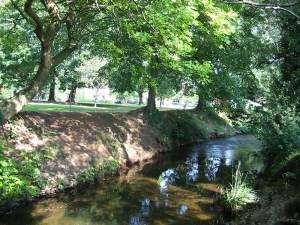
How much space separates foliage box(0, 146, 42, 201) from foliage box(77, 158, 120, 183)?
7.85ft

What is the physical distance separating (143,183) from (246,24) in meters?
14.7

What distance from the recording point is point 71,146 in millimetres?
16938

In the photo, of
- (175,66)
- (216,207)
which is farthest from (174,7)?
(216,207)

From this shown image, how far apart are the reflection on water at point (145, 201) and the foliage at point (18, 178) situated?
545 mm

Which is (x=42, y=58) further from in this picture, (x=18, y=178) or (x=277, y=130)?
(x=277, y=130)

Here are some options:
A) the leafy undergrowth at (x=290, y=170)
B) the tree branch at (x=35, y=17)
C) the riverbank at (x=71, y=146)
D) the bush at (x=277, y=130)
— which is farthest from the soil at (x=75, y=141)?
the leafy undergrowth at (x=290, y=170)

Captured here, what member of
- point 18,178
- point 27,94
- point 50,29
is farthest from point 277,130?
point 27,94

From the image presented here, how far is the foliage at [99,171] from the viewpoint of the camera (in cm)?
1581

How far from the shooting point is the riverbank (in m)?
13.4

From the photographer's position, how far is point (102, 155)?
18078 millimetres

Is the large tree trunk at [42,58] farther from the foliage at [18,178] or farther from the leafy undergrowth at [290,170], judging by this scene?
the leafy undergrowth at [290,170]

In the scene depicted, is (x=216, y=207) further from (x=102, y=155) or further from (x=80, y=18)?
(x=80, y=18)

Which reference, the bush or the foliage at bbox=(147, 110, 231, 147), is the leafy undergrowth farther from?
the foliage at bbox=(147, 110, 231, 147)

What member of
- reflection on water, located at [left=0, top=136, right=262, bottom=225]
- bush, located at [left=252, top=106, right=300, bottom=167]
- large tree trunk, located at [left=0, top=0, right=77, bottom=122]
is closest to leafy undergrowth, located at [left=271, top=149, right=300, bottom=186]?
bush, located at [left=252, top=106, right=300, bottom=167]
